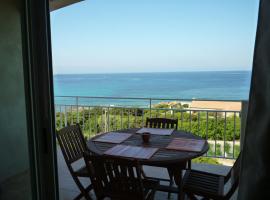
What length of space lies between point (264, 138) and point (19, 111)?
1243mm

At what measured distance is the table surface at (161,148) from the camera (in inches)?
80.6

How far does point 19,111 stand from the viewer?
1362 mm

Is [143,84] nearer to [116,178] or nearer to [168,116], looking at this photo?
[168,116]

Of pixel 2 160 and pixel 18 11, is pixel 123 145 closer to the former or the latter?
pixel 2 160

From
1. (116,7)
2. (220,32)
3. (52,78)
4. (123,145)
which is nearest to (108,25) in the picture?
(116,7)

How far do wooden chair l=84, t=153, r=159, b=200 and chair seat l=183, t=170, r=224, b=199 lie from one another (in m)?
0.40

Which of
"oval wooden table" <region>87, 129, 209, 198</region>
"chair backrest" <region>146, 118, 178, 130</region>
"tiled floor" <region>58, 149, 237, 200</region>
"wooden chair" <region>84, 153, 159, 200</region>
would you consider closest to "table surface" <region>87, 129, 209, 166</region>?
"oval wooden table" <region>87, 129, 209, 198</region>

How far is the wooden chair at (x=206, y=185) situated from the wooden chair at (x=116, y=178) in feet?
1.32

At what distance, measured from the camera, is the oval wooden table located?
2.05 metres

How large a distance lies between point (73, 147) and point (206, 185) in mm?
1502

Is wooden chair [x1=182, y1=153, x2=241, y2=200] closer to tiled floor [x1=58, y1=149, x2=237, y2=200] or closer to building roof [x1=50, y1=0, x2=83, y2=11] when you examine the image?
tiled floor [x1=58, y1=149, x2=237, y2=200]

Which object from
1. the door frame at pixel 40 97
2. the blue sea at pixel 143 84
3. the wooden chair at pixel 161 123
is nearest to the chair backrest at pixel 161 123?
the wooden chair at pixel 161 123

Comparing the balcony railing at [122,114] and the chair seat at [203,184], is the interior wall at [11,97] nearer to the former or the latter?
the chair seat at [203,184]

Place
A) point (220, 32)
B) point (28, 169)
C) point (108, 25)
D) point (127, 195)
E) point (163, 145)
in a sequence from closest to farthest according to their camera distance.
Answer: point (28, 169)
point (127, 195)
point (163, 145)
point (220, 32)
point (108, 25)
